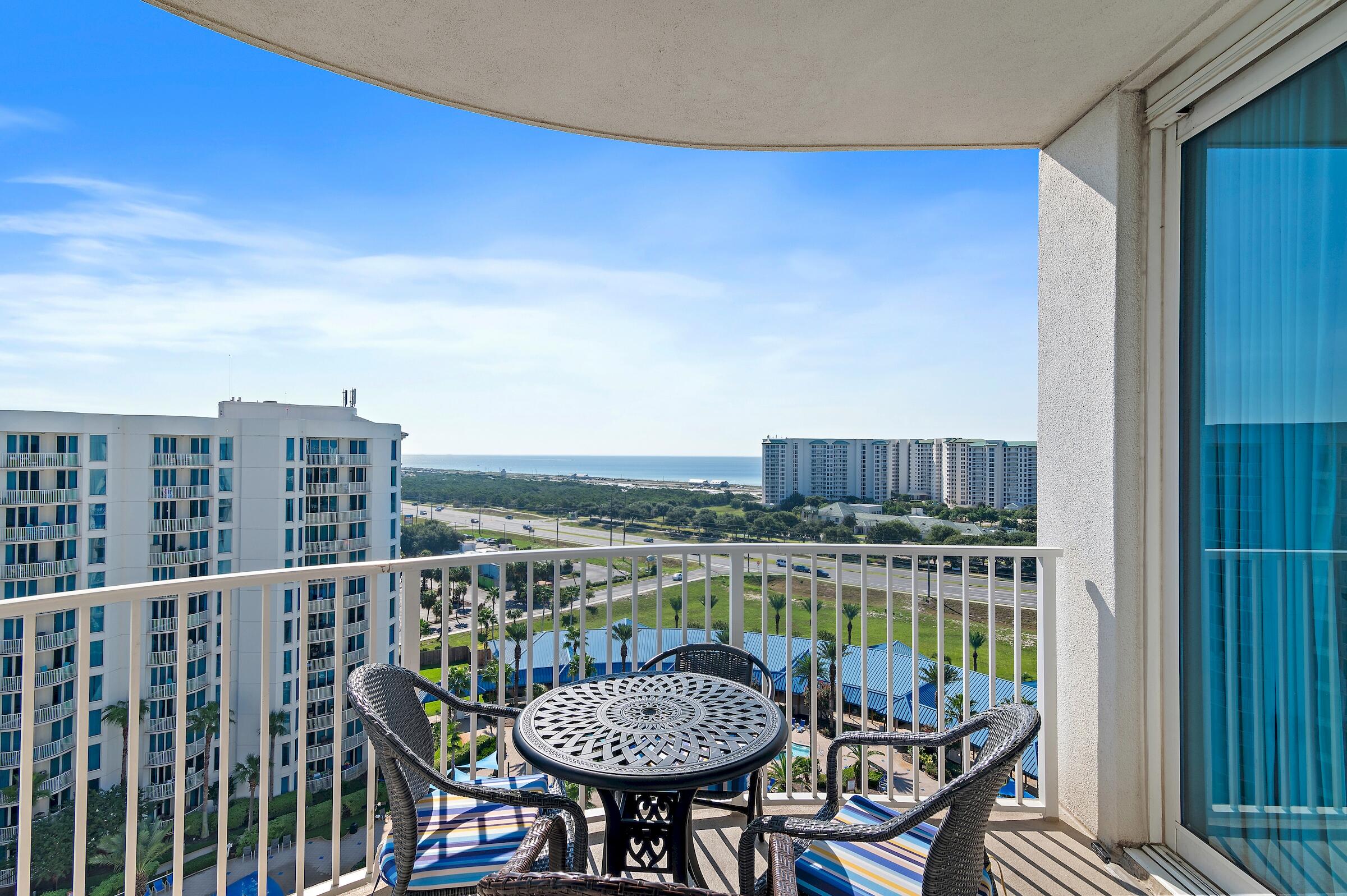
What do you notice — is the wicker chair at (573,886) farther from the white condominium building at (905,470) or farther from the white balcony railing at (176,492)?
the white balcony railing at (176,492)

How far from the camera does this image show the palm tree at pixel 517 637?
266cm

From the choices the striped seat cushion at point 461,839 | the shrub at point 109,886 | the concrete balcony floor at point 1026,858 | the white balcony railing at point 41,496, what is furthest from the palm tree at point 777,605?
the white balcony railing at point 41,496

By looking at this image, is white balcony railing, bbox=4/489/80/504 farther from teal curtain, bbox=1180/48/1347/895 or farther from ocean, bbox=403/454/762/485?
teal curtain, bbox=1180/48/1347/895

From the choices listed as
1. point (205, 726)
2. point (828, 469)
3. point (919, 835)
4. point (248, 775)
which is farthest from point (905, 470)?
point (248, 775)

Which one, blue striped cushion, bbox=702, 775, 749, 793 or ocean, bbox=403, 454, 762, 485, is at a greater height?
ocean, bbox=403, 454, 762, 485

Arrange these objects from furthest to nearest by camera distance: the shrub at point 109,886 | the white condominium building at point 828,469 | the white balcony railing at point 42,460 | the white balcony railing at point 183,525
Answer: the white balcony railing at point 183,525 → the white balcony railing at point 42,460 → the shrub at point 109,886 → the white condominium building at point 828,469

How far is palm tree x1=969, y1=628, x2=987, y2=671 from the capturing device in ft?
10.3

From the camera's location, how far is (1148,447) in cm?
235

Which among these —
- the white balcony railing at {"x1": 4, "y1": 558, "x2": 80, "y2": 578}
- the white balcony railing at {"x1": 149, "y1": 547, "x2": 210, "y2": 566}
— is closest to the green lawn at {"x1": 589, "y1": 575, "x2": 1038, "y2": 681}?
the white balcony railing at {"x1": 4, "y1": 558, "x2": 80, "y2": 578}

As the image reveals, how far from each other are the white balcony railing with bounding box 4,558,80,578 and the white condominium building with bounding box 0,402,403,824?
31 millimetres

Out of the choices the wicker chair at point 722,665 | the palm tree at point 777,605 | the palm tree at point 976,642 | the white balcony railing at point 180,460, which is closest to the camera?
the wicker chair at point 722,665

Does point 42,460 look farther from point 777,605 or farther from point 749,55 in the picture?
point 749,55

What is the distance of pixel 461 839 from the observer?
5.28 feet

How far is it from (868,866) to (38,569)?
20349 mm
